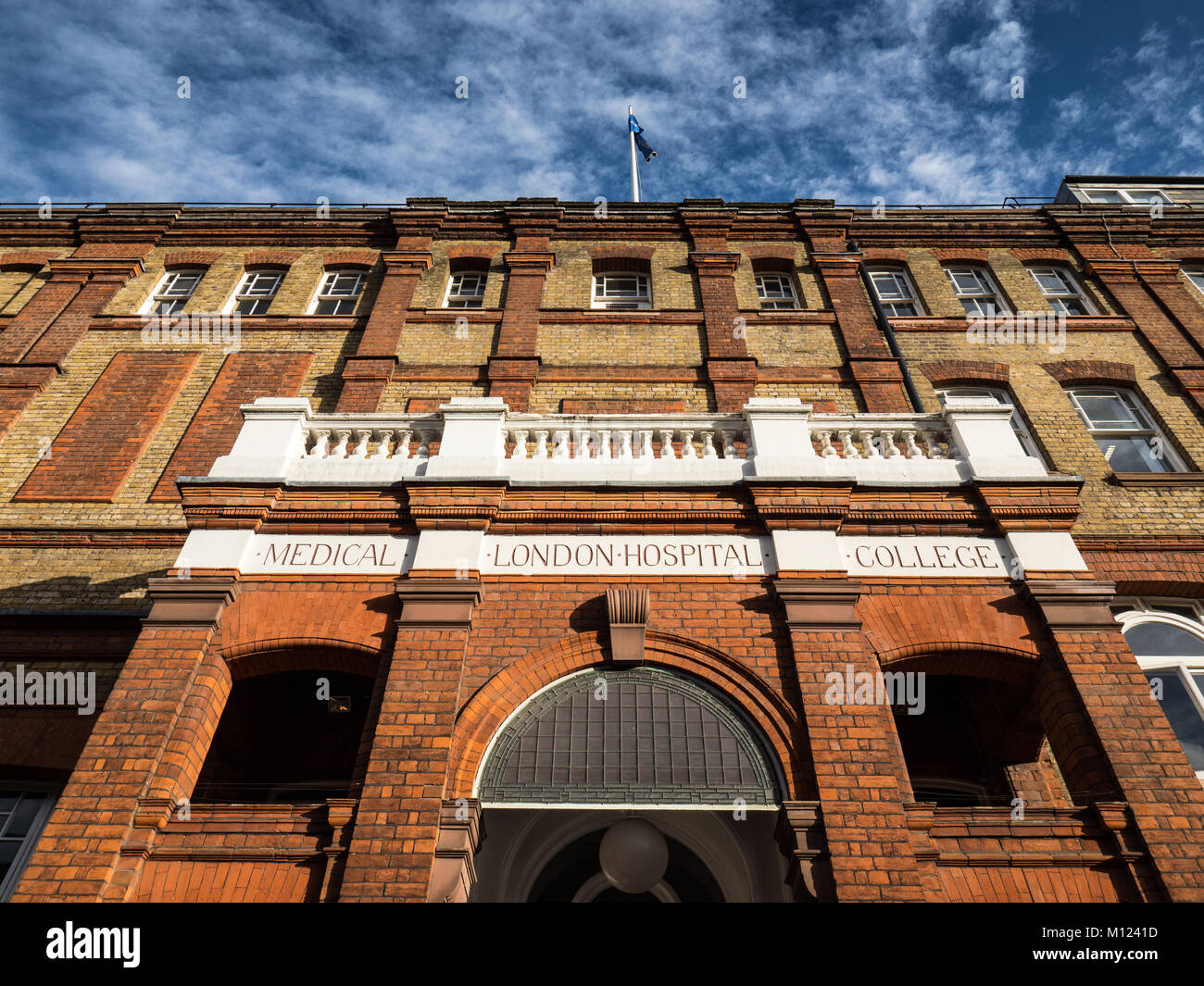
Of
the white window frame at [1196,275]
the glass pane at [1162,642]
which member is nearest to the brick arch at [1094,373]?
the white window frame at [1196,275]

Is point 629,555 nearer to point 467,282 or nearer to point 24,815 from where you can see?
point 24,815

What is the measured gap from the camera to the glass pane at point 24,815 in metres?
7.58

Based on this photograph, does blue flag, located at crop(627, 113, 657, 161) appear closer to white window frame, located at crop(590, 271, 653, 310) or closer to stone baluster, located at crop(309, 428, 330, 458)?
white window frame, located at crop(590, 271, 653, 310)

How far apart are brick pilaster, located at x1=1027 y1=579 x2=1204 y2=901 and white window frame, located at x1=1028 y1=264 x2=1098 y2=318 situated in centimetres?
884

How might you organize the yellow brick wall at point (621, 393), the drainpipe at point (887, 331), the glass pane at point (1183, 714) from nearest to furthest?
1. the glass pane at point (1183, 714)
2. the drainpipe at point (887, 331)
3. the yellow brick wall at point (621, 393)

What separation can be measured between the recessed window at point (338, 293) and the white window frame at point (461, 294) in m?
1.71

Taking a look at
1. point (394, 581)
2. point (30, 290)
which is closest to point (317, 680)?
point (394, 581)

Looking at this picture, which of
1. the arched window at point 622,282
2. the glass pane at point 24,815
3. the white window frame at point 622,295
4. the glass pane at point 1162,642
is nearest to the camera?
the glass pane at point 24,815

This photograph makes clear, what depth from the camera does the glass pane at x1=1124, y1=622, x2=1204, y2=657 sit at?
8953 mm

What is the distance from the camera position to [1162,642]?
9.05 meters

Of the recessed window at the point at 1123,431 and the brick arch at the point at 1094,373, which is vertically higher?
the brick arch at the point at 1094,373

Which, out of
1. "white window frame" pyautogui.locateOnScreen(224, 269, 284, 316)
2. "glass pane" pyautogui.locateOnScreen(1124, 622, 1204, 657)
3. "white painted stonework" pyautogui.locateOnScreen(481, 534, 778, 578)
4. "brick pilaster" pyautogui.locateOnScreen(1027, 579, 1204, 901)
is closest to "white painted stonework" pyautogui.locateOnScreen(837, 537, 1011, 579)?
"brick pilaster" pyautogui.locateOnScreen(1027, 579, 1204, 901)

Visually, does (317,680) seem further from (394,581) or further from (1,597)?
(1,597)

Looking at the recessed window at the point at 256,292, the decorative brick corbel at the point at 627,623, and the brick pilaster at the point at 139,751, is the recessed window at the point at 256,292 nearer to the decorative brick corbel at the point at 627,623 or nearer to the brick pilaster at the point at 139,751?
the brick pilaster at the point at 139,751
